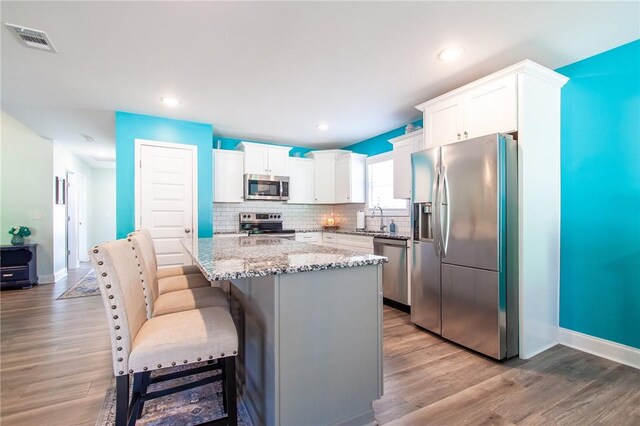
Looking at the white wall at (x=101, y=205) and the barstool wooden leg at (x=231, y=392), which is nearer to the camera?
the barstool wooden leg at (x=231, y=392)

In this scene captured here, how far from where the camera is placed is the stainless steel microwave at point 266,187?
4.75 metres

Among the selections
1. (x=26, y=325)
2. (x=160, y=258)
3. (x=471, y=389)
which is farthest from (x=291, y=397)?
(x=26, y=325)

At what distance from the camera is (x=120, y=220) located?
3.72 metres

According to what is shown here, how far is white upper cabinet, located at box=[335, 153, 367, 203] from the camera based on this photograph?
16.6ft

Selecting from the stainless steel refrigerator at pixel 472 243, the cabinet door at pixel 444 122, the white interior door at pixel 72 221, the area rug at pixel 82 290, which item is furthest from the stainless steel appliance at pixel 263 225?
the white interior door at pixel 72 221

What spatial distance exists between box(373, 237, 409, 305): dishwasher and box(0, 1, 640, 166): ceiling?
169 centimetres

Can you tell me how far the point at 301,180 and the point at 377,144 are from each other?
4.80 feet

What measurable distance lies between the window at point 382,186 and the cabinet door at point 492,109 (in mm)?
1777

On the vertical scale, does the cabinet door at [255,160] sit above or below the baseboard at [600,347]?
above

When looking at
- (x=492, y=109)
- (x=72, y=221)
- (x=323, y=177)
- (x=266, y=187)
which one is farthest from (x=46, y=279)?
(x=492, y=109)

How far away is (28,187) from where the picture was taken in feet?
16.7

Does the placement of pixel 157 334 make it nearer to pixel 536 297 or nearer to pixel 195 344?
pixel 195 344

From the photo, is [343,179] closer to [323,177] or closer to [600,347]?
[323,177]

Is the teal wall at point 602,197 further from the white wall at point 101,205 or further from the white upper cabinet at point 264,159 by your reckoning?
the white wall at point 101,205
